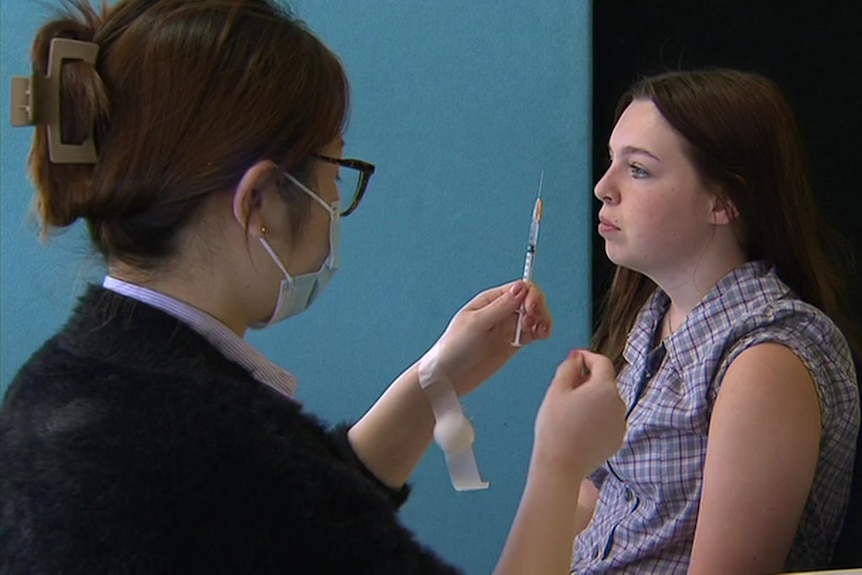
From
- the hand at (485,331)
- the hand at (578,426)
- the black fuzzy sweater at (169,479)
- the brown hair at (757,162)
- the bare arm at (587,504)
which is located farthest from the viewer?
the bare arm at (587,504)

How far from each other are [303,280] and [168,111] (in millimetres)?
226

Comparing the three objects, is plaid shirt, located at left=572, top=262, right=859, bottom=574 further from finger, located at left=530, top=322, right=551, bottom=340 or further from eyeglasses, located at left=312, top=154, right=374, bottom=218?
eyeglasses, located at left=312, top=154, right=374, bottom=218

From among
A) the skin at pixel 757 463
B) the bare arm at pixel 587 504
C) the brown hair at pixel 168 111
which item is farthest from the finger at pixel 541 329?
the brown hair at pixel 168 111

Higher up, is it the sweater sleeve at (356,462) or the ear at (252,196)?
the ear at (252,196)

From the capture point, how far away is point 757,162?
52.1 inches

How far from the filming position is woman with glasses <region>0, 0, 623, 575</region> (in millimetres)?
729

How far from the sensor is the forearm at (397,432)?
1.19m

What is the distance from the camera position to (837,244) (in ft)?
4.95

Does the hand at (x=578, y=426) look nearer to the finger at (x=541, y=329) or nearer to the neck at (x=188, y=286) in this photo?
the finger at (x=541, y=329)

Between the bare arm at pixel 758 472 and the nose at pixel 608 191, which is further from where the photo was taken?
the nose at pixel 608 191

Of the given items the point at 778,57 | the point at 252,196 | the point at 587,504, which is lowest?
the point at 587,504

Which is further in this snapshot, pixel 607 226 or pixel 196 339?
pixel 607 226

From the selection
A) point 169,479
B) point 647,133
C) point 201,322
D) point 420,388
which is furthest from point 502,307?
point 169,479

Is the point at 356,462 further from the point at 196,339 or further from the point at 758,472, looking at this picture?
the point at 758,472
